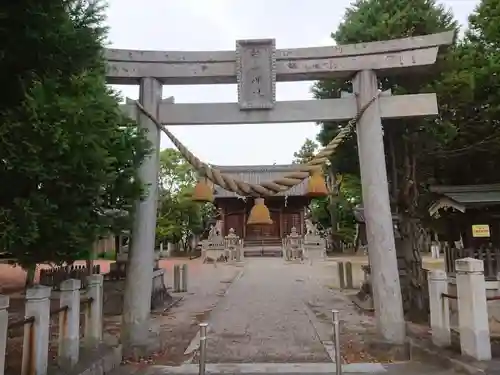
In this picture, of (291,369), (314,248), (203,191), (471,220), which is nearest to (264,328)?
(291,369)

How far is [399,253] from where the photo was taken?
1112 cm

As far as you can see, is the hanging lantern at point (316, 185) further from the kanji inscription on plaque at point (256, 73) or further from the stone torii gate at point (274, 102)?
the kanji inscription on plaque at point (256, 73)

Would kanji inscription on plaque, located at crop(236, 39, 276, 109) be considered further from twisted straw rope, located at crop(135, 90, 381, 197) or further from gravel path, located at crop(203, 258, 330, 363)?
gravel path, located at crop(203, 258, 330, 363)

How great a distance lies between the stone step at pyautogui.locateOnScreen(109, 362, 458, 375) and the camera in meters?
5.94

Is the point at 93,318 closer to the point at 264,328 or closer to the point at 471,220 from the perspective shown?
the point at 264,328

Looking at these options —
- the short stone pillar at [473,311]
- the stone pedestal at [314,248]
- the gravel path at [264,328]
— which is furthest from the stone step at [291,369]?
the stone pedestal at [314,248]

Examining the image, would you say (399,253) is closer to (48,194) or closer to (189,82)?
(189,82)

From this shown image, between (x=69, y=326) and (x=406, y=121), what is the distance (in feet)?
27.8

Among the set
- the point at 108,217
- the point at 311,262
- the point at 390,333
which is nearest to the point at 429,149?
the point at 390,333

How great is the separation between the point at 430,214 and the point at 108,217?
436 inches

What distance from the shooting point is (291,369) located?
6137mm

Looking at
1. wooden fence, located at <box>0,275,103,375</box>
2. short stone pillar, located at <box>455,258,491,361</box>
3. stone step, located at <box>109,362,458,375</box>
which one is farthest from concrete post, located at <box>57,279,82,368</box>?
short stone pillar, located at <box>455,258,491,361</box>

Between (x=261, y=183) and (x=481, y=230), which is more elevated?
(x=261, y=183)

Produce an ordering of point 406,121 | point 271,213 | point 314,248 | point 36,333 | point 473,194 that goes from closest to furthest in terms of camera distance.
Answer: point 36,333
point 406,121
point 473,194
point 314,248
point 271,213
